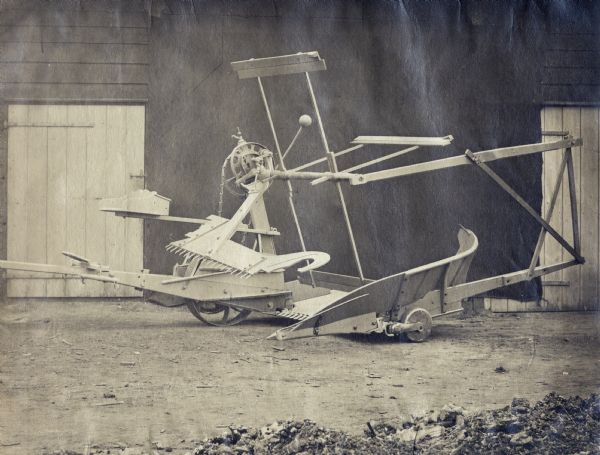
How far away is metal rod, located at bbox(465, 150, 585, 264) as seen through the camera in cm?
471

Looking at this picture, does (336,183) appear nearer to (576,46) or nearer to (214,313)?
(214,313)

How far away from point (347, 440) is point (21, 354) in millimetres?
1722

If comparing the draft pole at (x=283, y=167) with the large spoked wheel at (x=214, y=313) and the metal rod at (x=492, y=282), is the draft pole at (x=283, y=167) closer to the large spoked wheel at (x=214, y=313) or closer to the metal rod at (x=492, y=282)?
the large spoked wheel at (x=214, y=313)

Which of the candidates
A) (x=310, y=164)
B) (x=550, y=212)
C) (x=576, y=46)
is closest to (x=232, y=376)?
(x=310, y=164)

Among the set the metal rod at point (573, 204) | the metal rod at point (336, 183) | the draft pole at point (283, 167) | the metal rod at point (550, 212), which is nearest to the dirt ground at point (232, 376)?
the metal rod at point (550, 212)

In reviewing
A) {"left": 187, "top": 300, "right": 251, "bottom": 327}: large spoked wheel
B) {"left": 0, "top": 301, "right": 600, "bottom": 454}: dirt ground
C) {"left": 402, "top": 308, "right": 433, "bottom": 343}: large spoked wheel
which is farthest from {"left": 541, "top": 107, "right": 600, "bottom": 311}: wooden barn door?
{"left": 187, "top": 300, "right": 251, "bottom": 327}: large spoked wheel

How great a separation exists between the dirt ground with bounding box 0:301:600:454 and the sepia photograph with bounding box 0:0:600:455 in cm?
1

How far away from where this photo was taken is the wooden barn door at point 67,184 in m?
4.37

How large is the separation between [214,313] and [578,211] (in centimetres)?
240

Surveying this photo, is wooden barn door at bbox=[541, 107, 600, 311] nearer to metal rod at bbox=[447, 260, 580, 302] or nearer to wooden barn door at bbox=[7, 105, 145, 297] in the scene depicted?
metal rod at bbox=[447, 260, 580, 302]

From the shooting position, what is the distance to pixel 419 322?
4965mm

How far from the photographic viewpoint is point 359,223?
5.12 metres

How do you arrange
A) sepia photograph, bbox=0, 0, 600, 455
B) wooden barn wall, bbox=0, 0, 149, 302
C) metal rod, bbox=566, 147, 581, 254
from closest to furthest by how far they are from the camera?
sepia photograph, bbox=0, 0, 600, 455
wooden barn wall, bbox=0, 0, 149, 302
metal rod, bbox=566, 147, 581, 254

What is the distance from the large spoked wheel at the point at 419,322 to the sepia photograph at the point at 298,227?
0.06 ft
